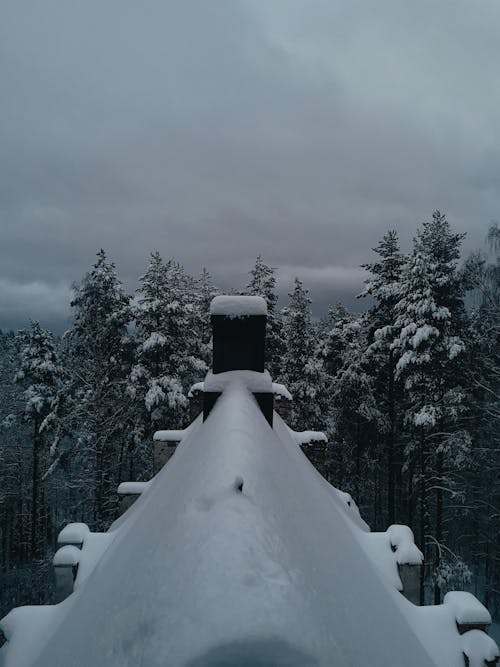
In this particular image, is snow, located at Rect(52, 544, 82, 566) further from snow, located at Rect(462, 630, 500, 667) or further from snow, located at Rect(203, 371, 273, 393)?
snow, located at Rect(462, 630, 500, 667)

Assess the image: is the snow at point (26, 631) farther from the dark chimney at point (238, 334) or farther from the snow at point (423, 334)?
the snow at point (423, 334)

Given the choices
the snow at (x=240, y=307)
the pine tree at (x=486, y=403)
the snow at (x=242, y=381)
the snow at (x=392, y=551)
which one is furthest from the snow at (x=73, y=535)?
the pine tree at (x=486, y=403)

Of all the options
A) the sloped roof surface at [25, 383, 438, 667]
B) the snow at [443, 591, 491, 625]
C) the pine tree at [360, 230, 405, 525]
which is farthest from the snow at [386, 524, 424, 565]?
the pine tree at [360, 230, 405, 525]

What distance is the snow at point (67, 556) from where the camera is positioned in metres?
4.29

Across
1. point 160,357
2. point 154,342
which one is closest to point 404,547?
point 154,342

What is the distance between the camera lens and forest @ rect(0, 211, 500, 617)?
1469 cm

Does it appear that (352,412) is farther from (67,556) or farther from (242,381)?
(67,556)

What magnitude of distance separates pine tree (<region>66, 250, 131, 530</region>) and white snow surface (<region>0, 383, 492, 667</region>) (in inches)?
563

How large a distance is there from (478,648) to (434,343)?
13.0 meters

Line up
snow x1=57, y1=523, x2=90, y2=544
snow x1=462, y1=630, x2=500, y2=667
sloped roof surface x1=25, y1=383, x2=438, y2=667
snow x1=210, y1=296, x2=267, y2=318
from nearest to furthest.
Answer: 1. sloped roof surface x1=25, y1=383, x2=438, y2=667
2. snow x1=462, y1=630, x2=500, y2=667
3. snow x1=57, y1=523, x2=90, y2=544
4. snow x1=210, y1=296, x2=267, y2=318

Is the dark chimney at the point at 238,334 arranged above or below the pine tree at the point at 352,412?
above

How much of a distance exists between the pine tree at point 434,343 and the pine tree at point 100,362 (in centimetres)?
1155

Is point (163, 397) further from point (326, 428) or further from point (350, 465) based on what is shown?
point (350, 465)

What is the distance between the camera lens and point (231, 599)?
1339mm
